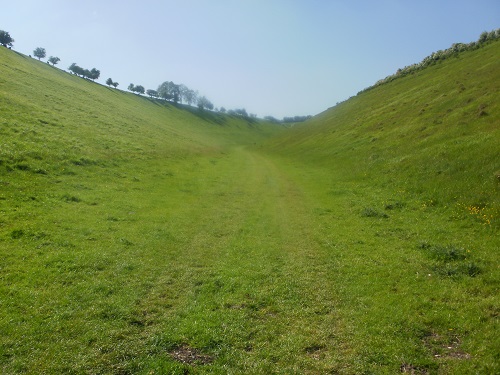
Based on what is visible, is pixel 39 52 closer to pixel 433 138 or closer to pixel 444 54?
pixel 444 54

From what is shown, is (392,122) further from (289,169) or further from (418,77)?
(418,77)

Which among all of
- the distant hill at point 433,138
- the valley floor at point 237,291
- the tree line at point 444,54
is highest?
the tree line at point 444,54

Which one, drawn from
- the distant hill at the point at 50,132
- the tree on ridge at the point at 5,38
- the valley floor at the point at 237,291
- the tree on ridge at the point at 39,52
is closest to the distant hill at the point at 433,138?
the valley floor at the point at 237,291

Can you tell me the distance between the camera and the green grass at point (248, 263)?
10.3 m

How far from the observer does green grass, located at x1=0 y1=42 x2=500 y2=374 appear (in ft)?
33.7

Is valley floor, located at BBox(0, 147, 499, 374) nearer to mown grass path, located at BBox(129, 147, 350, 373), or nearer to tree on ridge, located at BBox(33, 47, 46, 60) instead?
mown grass path, located at BBox(129, 147, 350, 373)

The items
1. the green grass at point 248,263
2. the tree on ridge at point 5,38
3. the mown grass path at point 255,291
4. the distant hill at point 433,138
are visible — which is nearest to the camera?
the green grass at point 248,263

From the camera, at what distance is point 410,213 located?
950 inches

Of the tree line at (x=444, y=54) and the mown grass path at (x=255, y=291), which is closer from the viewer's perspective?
the mown grass path at (x=255, y=291)

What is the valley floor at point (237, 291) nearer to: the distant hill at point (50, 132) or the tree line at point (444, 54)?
the distant hill at point (50, 132)

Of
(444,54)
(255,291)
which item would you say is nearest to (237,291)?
(255,291)

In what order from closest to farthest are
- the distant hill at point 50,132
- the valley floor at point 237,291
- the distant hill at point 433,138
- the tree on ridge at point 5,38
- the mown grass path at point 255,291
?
the valley floor at point 237,291, the mown grass path at point 255,291, the distant hill at point 433,138, the distant hill at point 50,132, the tree on ridge at point 5,38

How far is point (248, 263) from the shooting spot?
17.1 meters

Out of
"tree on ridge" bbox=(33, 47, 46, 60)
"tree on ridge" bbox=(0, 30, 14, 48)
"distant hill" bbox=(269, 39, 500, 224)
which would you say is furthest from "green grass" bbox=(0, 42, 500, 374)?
"tree on ridge" bbox=(33, 47, 46, 60)
